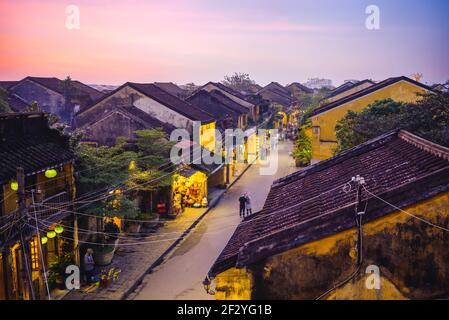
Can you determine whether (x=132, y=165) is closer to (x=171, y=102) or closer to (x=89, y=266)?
(x=89, y=266)

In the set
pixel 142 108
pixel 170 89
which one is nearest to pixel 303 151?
pixel 142 108

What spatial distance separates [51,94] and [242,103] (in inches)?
833

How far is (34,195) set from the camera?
1335 centimetres

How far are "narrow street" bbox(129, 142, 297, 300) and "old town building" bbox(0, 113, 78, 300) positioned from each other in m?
3.37

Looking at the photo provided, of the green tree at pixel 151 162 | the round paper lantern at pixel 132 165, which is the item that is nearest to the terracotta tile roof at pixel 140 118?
the green tree at pixel 151 162

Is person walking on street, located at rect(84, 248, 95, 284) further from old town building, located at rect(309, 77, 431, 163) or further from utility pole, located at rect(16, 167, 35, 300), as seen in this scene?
old town building, located at rect(309, 77, 431, 163)

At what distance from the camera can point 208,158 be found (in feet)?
99.7

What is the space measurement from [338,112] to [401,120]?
697cm

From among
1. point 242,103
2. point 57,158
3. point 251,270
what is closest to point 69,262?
point 57,158

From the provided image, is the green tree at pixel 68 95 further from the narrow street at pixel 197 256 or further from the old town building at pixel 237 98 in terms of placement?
the narrow street at pixel 197 256

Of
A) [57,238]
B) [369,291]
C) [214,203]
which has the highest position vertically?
[369,291]
